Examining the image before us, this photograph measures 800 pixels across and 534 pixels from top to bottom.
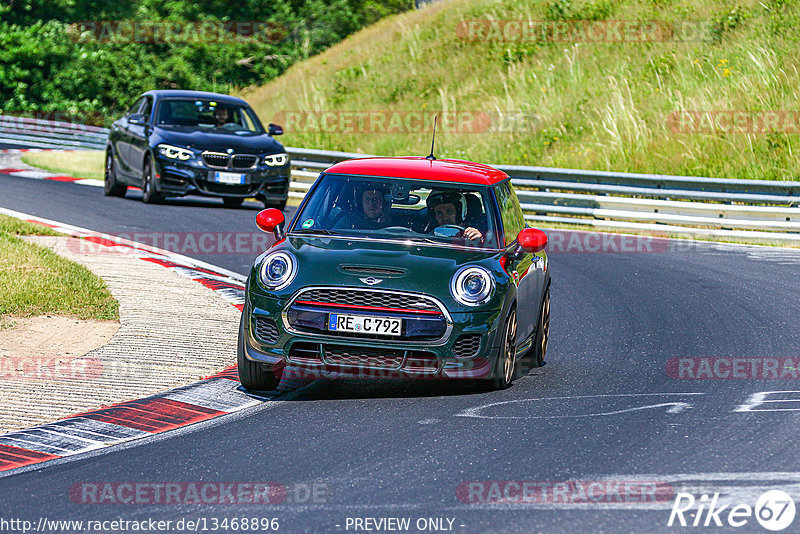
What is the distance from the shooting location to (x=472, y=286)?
7852 millimetres

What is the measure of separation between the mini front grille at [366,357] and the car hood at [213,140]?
11882 millimetres

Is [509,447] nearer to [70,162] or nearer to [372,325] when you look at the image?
[372,325]

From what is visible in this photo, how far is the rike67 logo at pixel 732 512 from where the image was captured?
5.15 meters

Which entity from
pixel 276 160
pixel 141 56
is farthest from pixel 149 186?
pixel 141 56

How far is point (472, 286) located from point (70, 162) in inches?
1047

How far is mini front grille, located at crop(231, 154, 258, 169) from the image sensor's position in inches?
756

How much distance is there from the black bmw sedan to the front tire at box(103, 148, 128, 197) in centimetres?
2

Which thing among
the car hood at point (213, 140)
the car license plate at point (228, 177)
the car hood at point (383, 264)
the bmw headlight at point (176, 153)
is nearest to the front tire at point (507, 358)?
the car hood at point (383, 264)

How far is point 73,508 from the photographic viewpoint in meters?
5.51

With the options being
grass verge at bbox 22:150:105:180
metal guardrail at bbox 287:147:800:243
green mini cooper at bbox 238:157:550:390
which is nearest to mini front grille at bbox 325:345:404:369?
green mini cooper at bbox 238:157:550:390

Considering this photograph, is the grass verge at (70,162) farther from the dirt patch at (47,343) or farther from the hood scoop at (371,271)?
the hood scoop at (371,271)

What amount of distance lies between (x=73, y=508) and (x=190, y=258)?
9.01m

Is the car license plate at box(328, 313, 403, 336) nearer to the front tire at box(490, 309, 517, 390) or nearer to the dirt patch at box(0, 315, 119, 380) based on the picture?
the front tire at box(490, 309, 517, 390)

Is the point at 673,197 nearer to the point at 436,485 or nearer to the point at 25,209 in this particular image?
the point at 25,209
